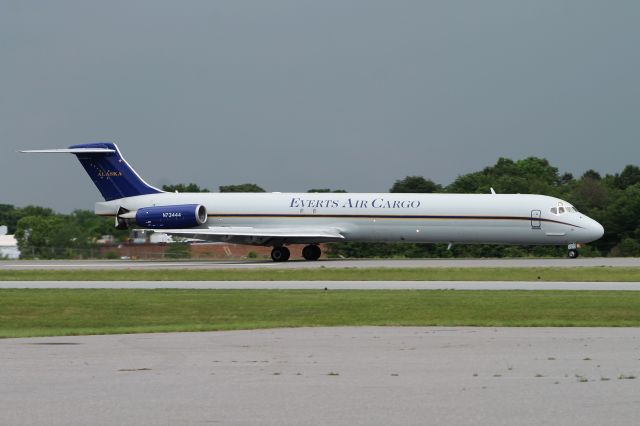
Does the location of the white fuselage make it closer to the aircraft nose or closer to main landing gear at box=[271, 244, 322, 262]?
the aircraft nose

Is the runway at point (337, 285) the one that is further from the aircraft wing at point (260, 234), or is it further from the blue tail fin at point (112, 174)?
the blue tail fin at point (112, 174)

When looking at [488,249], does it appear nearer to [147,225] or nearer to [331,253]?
[331,253]

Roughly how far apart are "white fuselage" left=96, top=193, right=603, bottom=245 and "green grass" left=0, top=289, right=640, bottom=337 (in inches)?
715

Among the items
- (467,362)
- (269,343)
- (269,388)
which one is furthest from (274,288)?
(269,388)

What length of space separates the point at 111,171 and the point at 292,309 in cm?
3017

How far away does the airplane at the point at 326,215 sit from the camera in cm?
4322

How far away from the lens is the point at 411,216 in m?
44.2

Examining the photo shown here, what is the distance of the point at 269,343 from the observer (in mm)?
15266

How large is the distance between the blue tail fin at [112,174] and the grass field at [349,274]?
12271mm

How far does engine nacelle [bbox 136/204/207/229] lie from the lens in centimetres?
4672

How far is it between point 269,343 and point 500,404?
6055mm

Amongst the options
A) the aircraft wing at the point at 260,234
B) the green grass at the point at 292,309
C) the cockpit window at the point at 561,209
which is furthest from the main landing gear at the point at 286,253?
the green grass at the point at 292,309

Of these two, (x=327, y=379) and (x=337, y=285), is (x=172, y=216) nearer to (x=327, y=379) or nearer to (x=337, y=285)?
(x=337, y=285)

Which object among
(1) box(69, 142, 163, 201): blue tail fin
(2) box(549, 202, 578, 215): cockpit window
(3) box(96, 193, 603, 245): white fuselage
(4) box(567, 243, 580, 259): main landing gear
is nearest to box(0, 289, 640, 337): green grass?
(3) box(96, 193, 603, 245): white fuselage
